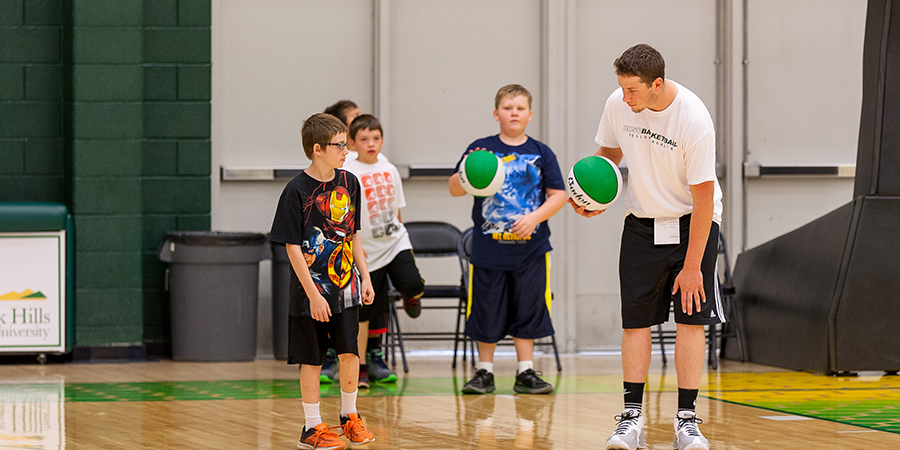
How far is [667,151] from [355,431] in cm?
158

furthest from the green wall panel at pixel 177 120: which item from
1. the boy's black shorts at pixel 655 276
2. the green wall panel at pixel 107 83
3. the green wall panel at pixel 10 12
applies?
the boy's black shorts at pixel 655 276

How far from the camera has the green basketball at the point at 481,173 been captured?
489cm

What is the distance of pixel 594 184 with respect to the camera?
3652mm

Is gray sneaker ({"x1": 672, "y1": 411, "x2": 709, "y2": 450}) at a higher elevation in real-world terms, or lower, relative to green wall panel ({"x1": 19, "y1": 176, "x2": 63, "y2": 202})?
lower

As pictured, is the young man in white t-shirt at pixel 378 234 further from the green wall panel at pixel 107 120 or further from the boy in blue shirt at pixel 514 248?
the green wall panel at pixel 107 120

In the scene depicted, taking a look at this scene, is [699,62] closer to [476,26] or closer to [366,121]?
[476,26]

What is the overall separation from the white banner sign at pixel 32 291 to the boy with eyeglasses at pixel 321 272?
3.69 meters

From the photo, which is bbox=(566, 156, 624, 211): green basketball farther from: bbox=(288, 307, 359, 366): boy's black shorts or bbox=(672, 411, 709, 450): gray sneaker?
bbox=(288, 307, 359, 366): boy's black shorts

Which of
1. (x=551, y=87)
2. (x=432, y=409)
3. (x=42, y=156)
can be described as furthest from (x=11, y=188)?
(x=432, y=409)

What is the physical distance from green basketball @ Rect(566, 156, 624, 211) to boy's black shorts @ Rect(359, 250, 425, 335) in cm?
214

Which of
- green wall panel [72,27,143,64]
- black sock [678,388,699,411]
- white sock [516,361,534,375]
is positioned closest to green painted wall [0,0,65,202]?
green wall panel [72,27,143,64]

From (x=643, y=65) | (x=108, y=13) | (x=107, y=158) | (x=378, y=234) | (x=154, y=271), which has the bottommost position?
(x=154, y=271)

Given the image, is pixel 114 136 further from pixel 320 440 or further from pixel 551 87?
pixel 320 440

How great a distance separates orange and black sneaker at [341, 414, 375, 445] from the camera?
375cm
